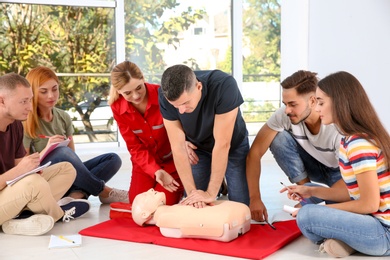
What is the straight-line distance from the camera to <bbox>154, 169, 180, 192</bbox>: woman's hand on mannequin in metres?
3.37

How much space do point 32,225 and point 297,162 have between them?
149 cm

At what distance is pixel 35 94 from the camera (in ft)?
11.8

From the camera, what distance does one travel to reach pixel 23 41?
17.6 feet

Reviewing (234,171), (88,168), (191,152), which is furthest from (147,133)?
(88,168)

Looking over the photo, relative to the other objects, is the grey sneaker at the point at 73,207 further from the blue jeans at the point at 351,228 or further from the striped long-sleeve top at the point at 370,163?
the striped long-sleeve top at the point at 370,163

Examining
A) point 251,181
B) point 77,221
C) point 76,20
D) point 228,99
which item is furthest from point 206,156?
point 76,20

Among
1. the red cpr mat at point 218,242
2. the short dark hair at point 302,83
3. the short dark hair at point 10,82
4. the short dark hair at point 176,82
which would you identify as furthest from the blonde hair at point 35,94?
the short dark hair at point 302,83

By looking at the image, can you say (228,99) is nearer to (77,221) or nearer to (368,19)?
(77,221)

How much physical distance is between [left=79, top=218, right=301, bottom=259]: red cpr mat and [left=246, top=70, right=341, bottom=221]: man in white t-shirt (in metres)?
0.22

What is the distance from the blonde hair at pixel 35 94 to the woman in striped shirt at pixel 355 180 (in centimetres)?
176

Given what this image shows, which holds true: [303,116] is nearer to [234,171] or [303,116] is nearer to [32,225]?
[234,171]

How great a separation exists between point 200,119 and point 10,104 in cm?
100

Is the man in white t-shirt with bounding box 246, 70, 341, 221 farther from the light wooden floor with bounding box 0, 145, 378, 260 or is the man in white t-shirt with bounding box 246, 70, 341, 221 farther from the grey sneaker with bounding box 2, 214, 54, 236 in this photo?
the grey sneaker with bounding box 2, 214, 54, 236

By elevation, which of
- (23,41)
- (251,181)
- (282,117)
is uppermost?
(23,41)
